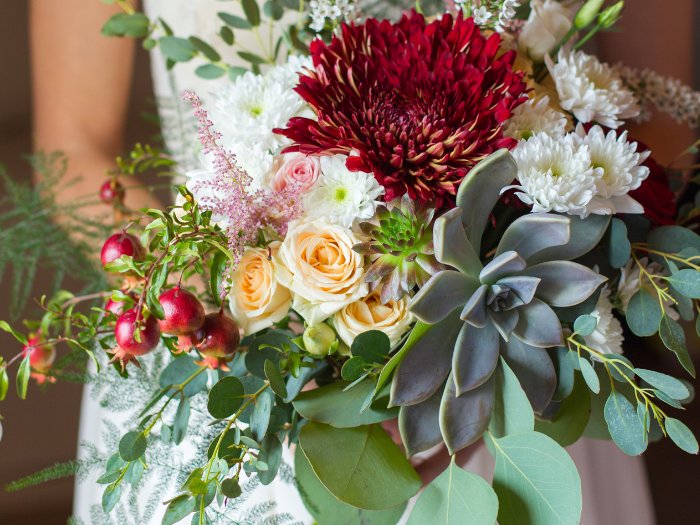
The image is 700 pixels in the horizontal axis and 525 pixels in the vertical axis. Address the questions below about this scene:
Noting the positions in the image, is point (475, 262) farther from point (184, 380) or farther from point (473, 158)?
point (184, 380)

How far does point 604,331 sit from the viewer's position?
1.40ft

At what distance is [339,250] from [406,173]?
0.21 feet

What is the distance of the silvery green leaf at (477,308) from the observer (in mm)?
365

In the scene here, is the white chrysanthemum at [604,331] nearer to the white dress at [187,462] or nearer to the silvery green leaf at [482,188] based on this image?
the silvery green leaf at [482,188]

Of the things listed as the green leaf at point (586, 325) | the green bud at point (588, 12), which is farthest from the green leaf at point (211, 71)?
the green leaf at point (586, 325)

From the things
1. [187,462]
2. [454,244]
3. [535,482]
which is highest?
[454,244]

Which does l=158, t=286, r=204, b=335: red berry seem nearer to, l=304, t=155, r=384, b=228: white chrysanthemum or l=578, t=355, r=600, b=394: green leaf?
l=304, t=155, r=384, b=228: white chrysanthemum

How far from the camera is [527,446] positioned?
373 millimetres

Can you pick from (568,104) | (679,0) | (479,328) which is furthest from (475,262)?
(679,0)

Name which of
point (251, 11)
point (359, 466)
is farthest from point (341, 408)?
point (251, 11)

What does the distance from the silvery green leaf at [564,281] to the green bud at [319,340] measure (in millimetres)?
131

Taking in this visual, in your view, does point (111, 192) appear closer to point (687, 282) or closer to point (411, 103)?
point (411, 103)

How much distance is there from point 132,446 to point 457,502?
206 millimetres

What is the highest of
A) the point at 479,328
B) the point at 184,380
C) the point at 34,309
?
the point at 479,328
